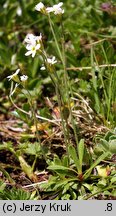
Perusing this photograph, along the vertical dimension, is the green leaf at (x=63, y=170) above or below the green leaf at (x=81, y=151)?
below

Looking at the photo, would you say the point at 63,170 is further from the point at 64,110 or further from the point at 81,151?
the point at 64,110

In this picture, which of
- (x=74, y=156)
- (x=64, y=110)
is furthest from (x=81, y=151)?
(x=64, y=110)

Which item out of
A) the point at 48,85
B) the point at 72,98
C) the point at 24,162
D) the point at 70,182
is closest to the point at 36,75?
the point at 48,85

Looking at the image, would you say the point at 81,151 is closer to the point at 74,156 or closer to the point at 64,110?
the point at 74,156

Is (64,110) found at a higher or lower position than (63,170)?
higher

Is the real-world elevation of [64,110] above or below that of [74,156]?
above

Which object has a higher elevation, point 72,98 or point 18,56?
point 18,56

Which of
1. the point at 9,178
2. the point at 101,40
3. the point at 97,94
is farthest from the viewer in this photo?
the point at 101,40

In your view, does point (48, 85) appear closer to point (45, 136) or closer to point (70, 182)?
point (45, 136)

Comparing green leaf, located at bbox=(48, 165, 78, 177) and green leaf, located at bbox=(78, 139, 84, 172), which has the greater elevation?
green leaf, located at bbox=(78, 139, 84, 172)

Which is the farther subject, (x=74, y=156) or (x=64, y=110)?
(x=64, y=110)
